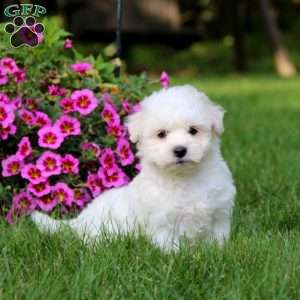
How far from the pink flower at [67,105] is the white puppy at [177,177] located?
70cm

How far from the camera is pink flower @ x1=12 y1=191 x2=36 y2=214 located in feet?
12.2

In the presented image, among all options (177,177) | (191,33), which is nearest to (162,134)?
(177,177)

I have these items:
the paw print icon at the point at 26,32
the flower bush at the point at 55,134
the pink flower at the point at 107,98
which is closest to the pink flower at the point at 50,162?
the flower bush at the point at 55,134

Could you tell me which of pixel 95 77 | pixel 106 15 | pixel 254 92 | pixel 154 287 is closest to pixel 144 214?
pixel 154 287

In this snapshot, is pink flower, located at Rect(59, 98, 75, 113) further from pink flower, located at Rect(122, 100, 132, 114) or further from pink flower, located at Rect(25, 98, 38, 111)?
pink flower, located at Rect(122, 100, 132, 114)

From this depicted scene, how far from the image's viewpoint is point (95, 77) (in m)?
4.21

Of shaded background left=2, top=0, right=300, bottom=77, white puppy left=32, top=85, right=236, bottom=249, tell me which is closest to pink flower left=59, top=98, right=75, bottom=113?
white puppy left=32, top=85, right=236, bottom=249

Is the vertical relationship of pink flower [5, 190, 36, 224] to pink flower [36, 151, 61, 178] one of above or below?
below

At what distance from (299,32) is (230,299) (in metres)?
20.7

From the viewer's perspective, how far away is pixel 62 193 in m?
3.77

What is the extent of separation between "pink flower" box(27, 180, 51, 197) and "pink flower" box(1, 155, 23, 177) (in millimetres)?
104

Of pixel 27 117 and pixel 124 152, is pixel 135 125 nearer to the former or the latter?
pixel 124 152

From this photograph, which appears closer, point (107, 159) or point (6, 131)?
point (6, 131)

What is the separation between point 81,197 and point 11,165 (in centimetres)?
39
